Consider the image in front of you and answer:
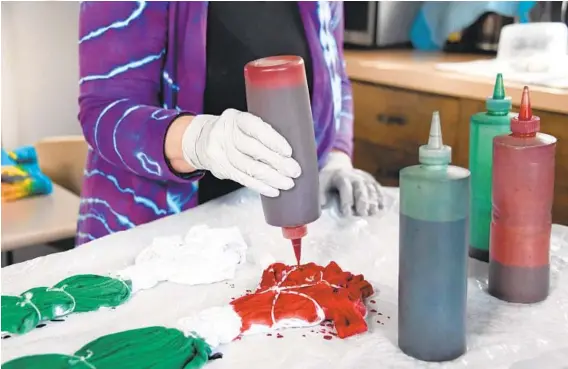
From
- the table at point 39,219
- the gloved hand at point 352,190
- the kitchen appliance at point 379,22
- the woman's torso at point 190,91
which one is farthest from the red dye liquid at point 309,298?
the kitchen appliance at point 379,22

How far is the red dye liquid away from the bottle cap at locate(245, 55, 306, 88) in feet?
0.73

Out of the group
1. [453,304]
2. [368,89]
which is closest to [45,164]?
[368,89]

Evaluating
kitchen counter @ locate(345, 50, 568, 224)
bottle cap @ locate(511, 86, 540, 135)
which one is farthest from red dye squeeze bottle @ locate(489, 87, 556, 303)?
kitchen counter @ locate(345, 50, 568, 224)

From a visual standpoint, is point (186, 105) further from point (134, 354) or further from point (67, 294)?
point (134, 354)

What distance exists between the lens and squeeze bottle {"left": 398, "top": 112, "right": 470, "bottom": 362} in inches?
26.4

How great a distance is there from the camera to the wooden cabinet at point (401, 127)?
1761 millimetres

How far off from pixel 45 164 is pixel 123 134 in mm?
1339

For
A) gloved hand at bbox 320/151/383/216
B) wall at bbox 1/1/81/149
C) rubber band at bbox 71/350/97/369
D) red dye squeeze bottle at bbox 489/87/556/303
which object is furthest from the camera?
wall at bbox 1/1/81/149

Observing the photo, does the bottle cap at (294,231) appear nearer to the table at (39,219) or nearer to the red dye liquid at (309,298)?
the red dye liquid at (309,298)

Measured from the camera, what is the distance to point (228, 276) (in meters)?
0.89

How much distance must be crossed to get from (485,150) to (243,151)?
11.9 inches

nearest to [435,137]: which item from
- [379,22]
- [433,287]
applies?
[433,287]

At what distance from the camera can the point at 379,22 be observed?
7.30 feet

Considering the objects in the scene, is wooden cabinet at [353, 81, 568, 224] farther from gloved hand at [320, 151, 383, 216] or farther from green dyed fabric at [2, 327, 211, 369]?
green dyed fabric at [2, 327, 211, 369]
